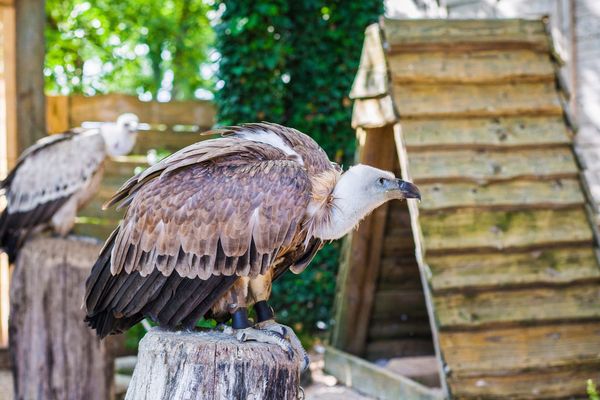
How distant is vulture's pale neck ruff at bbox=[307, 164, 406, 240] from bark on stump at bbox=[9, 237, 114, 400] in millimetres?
2368

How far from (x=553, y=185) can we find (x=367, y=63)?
52.8 inches

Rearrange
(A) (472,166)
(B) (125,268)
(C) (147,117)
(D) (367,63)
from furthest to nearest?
(C) (147,117), (D) (367,63), (A) (472,166), (B) (125,268)

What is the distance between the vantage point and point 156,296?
119 inches

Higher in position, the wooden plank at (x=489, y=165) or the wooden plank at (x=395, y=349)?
the wooden plank at (x=489, y=165)

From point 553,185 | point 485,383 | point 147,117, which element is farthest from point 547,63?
point 147,117

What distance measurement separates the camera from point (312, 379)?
268 inches

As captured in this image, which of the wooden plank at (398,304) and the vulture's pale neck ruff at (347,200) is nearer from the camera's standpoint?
the vulture's pale neck ruff at (347,200)

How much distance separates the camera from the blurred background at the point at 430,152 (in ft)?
16.0

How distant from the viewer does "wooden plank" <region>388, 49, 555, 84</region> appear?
5.21 meters

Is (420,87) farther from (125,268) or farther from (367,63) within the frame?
(125,268)

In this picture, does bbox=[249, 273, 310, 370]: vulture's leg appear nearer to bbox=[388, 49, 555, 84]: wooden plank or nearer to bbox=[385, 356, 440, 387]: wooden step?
bbox=[388, 49, 555, 84]: wooden plank

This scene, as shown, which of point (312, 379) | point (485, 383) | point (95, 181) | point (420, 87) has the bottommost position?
point (312, 379)

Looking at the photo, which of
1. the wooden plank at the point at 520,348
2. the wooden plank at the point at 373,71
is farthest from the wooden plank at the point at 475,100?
the wooden plank at the point at 520,348

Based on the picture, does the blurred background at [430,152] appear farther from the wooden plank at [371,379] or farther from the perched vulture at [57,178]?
the perched vulture at [57,178]
